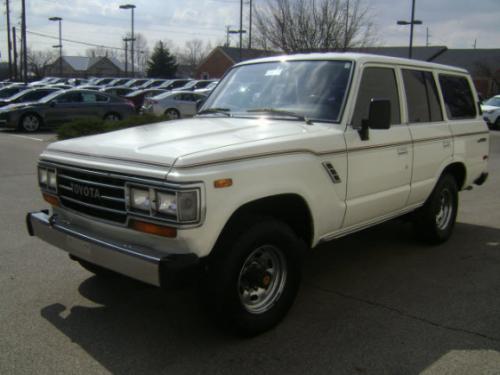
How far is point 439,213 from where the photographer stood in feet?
19.5

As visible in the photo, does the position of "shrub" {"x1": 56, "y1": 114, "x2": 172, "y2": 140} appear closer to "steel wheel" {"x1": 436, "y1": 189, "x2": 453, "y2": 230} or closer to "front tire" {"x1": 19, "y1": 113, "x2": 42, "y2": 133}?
"front tire" {"x1": 19, "y1": 113, "x2": 42, "y2": 133}

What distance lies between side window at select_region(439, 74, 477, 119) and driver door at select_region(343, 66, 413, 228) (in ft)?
3.54

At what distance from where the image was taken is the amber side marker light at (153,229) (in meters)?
3.20

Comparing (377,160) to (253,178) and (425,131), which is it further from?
(253,178)

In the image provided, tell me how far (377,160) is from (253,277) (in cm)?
165

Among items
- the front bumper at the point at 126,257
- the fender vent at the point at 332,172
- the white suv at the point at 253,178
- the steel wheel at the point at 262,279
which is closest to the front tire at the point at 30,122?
the white suv at the point at 253,178

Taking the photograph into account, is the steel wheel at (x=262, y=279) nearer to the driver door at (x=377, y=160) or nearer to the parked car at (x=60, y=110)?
the driver door at (x=377, y=160)

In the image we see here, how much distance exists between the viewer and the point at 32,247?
5.65 m

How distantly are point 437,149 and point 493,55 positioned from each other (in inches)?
2379

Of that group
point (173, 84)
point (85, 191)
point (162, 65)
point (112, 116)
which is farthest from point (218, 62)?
point (85, 191)

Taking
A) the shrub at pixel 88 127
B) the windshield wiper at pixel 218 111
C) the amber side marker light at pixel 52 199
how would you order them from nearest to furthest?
1. the amber side marker light at pixel 52 199
2. the windshield wiper at pixel 218 111
3. the shrub at pixel 88 127

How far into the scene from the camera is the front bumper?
10.1ft

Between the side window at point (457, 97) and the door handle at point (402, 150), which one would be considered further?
the side window at point (457, 97)

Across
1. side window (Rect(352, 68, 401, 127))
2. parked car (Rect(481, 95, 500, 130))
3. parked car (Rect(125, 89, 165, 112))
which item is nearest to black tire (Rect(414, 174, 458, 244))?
side window (Rect(352, 68, 401, 127))
